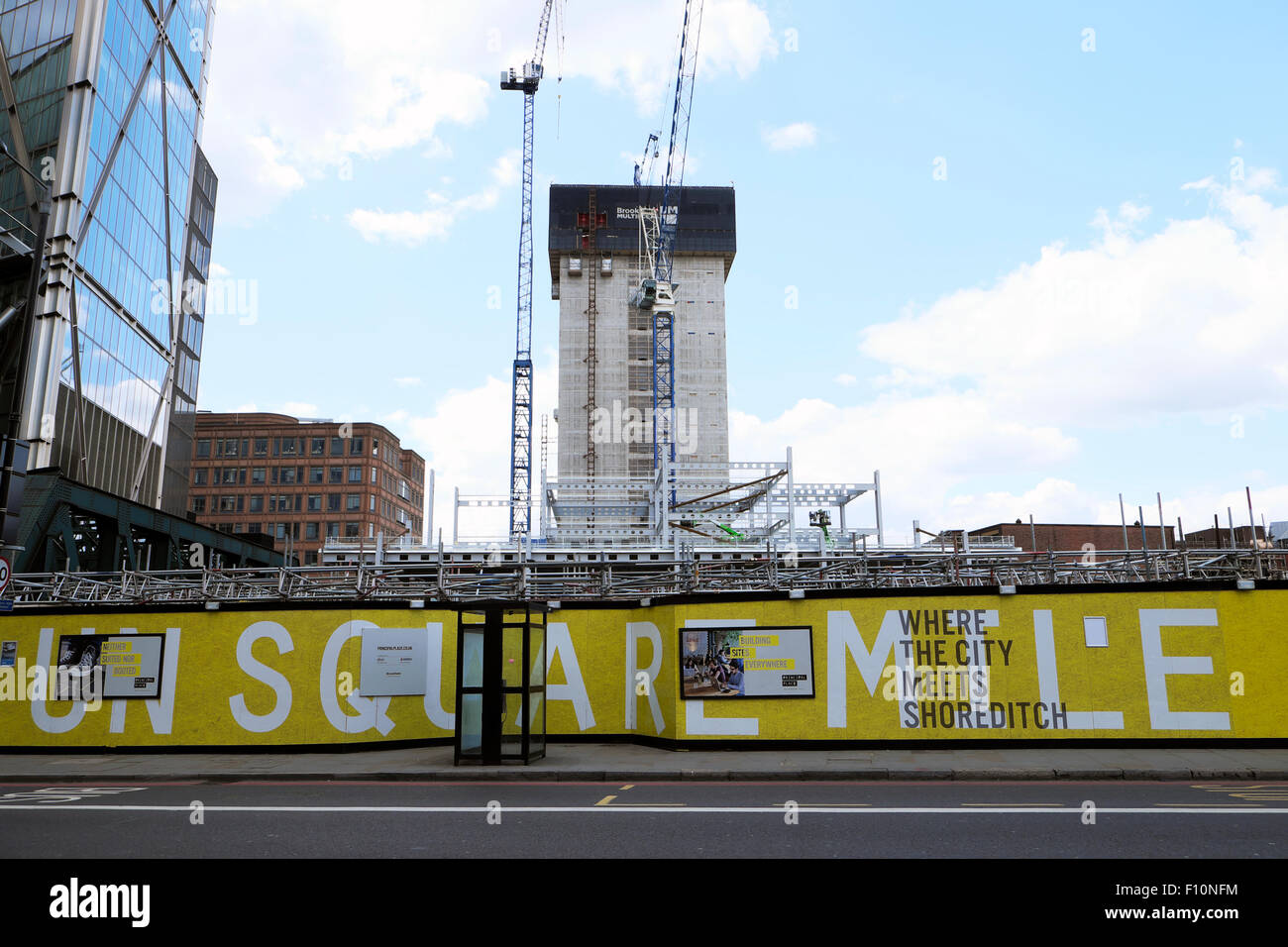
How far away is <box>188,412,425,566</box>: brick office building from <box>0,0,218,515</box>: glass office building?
188ft

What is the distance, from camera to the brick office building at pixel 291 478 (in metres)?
111

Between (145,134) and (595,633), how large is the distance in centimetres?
4296

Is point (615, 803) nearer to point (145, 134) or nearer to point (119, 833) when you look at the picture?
point (119, 833)

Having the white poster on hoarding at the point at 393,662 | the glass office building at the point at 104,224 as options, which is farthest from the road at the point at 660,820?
the glass office building at the point at 104,224

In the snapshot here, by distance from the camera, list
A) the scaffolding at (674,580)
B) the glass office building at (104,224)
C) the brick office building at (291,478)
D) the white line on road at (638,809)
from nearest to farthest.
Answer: the white line on road at (638,809), the scaffolding at (674,580), the glass office building at (104,224), the brick office building at (291,478)

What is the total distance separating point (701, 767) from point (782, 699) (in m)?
2.81

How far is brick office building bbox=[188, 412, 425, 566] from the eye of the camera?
111 metres

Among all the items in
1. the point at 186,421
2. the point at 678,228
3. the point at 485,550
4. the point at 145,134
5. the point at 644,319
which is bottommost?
the point at 485,550

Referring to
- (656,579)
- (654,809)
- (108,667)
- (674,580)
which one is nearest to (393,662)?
(656,579)

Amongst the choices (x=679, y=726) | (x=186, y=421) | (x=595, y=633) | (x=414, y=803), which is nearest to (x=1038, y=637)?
(x=679, y=726)

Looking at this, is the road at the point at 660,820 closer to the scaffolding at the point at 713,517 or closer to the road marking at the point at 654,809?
the road marking at the point at 654,809

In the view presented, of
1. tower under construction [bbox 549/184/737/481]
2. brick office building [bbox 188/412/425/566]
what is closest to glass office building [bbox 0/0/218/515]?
tower under construction [bbox 549/184/737/481]

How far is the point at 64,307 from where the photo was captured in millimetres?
38344

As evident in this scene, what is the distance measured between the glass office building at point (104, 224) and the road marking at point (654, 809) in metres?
29.5
